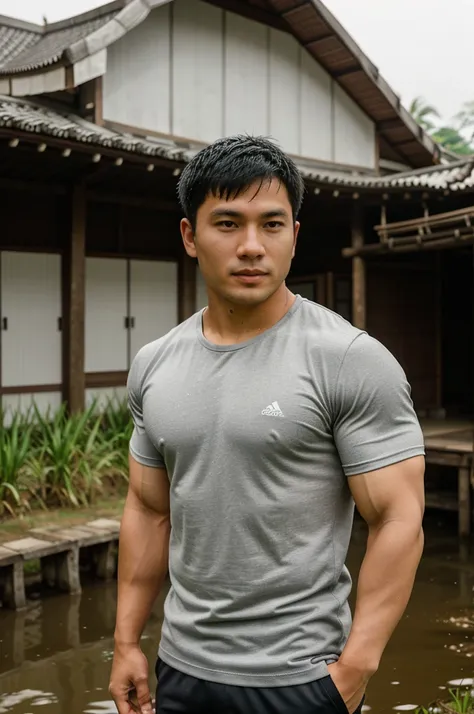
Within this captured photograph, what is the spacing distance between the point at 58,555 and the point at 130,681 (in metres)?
4.90

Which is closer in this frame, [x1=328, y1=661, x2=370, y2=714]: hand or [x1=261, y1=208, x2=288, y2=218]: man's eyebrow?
[x1=328, y1=661, x2=370, y2=714]: hand

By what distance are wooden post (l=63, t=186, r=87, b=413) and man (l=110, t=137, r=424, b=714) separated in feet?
23.9

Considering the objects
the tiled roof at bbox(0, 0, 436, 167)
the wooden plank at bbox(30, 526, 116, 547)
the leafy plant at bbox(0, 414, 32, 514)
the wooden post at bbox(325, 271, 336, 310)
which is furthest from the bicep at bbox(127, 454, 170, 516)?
the wooden post at bbox(325, 271, 336, 310)

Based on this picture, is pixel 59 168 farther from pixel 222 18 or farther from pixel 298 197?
pixel 298 197

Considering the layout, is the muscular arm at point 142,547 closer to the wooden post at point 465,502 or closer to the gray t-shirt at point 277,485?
the gray t-shirt at point 277,485

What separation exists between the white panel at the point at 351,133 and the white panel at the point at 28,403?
562 centimetres

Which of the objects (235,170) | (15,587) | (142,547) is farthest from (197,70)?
(142,547)

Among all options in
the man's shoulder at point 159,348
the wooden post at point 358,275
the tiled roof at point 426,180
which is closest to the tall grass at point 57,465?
the wooden post at point 358,275

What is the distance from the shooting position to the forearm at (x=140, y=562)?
5.98ft

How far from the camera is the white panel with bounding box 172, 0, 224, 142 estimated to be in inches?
396

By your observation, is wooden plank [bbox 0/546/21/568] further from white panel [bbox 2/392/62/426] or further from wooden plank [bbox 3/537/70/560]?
white panel [bbox 2/392/62/426]

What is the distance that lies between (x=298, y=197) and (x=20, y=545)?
515cm

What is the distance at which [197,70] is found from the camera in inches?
403

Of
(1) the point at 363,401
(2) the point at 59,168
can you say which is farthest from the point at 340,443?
(2) the point at 59,168
